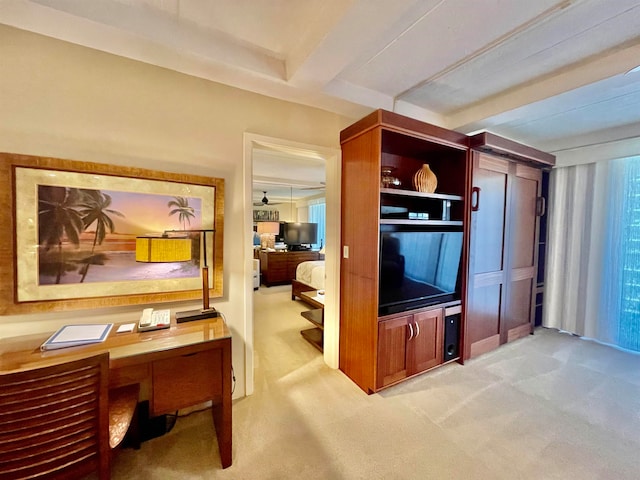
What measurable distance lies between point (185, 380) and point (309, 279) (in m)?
3.28

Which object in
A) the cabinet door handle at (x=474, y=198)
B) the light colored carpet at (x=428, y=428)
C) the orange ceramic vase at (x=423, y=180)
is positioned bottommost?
the light colored carpet at (x=428, y=428)

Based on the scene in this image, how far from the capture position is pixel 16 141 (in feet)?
4.86

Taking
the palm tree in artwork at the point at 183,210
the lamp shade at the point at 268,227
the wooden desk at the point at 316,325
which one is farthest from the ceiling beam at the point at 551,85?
the lamp shade at the point at 268,227

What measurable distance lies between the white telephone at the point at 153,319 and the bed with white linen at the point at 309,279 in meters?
2.81

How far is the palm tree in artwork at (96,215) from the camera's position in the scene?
1.63 m

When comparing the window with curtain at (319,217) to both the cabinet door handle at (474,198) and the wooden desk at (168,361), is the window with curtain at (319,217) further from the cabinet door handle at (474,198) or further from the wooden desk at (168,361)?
the wooden desk at (168,361)

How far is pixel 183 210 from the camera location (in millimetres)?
1896

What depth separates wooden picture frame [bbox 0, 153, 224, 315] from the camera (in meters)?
1.47

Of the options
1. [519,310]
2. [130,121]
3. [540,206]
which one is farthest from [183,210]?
[540,206]

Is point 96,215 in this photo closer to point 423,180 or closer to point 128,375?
point 128,375

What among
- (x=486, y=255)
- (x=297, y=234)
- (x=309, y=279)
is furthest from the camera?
(x=297, y=234)

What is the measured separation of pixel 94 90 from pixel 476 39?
2.48m

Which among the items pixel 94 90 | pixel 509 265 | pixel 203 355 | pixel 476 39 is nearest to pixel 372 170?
pixel 476 39

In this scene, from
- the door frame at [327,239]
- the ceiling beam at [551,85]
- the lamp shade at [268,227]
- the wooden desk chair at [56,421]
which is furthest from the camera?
the lamp shade at [268,227]
